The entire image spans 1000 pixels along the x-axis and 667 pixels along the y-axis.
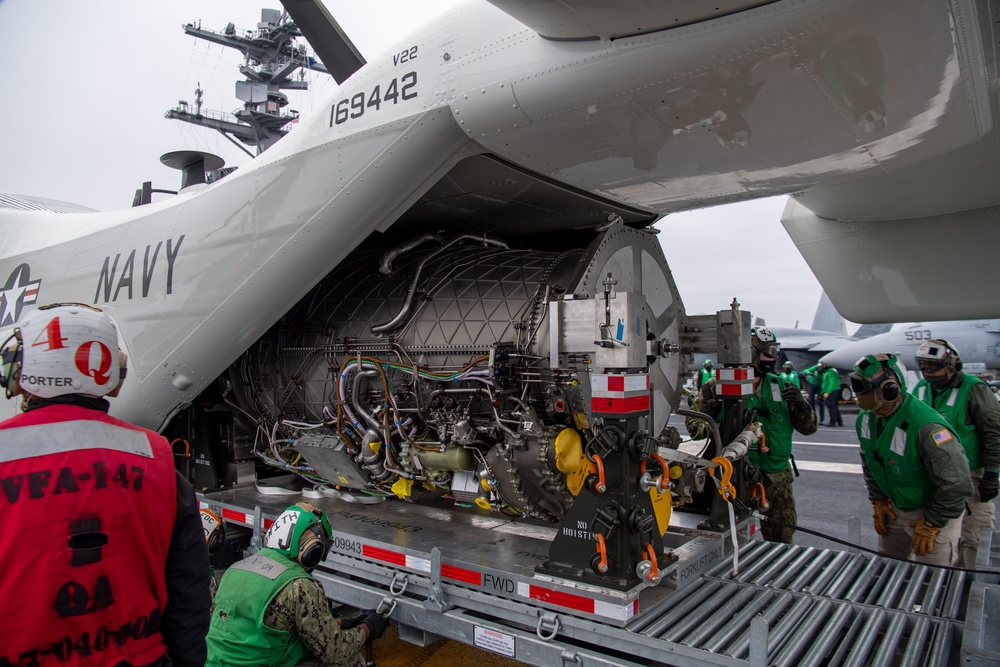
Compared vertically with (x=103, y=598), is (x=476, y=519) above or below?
below

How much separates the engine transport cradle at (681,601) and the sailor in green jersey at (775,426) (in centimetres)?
119

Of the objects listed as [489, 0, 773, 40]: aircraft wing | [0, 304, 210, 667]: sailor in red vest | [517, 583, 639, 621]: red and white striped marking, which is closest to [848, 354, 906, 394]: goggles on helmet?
[517, 583, 639, 621]: red and white striped marking

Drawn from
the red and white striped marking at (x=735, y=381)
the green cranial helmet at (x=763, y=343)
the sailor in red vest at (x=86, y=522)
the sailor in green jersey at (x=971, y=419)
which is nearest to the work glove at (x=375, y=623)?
the sailor in red vest at (x=86, y=522)

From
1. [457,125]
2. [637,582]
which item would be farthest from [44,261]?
[637,582]

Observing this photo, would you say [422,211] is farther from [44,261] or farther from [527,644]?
[44,261]

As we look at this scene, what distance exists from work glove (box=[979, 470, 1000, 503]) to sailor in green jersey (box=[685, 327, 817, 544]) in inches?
48.9

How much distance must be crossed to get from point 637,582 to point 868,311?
11.2 feet

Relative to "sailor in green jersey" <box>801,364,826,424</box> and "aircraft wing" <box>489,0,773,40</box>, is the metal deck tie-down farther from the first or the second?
"sailor in green jersey" <box>801,364,826,424</box>

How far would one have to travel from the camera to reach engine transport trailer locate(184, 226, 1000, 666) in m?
3.20

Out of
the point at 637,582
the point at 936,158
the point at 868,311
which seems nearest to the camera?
the point at 637,582

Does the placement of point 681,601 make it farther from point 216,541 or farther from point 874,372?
point 216,541

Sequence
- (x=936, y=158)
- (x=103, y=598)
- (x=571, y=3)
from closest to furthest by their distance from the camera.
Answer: (x=103, y=598), (x=571, y=3), (x=936, y=158)

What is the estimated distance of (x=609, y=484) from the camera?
3.35 meters

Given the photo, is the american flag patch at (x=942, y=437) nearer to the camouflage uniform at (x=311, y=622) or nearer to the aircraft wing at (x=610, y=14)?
the aircraft wing at (x=610, y=14)
